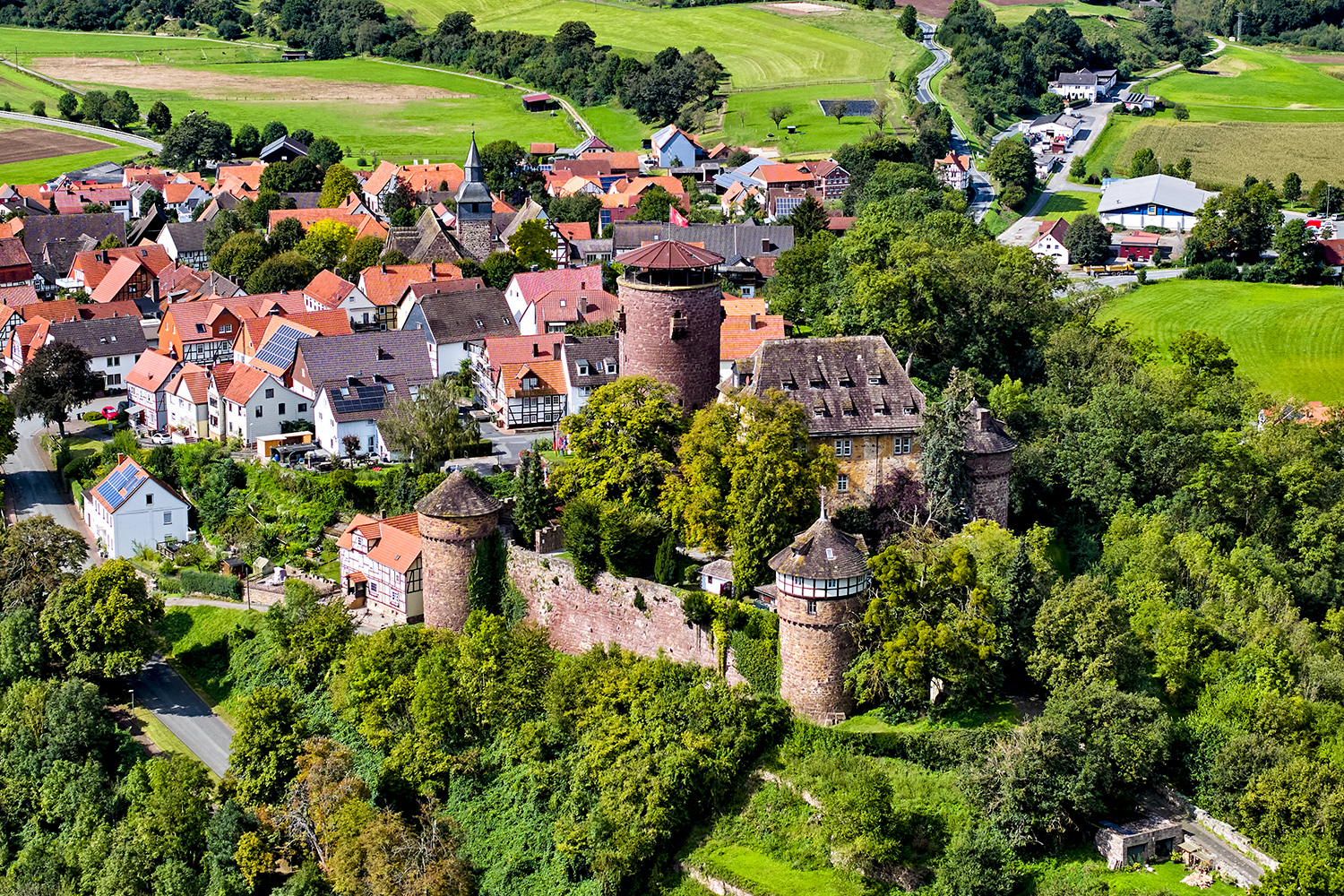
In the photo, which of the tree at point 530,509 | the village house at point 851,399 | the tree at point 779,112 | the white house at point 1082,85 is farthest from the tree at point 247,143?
the village house at point 851,399

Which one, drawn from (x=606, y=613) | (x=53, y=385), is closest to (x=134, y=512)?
(x=53, y=385)

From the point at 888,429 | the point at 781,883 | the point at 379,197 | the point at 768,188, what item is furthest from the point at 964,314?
the point at 379,197

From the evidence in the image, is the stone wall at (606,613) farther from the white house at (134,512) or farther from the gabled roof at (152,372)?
the gabled roof at (152,372)

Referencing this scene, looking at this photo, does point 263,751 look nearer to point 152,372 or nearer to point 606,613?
point 606,613

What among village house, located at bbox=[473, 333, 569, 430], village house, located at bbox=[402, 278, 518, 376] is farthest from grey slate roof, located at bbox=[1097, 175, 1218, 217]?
village house, located at bbox=[473, 333, 569, 430]

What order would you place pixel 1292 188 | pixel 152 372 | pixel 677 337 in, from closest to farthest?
pixel 677 337, pixel 152 372, pixel 1292 188

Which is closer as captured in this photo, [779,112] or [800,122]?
[800,122]
